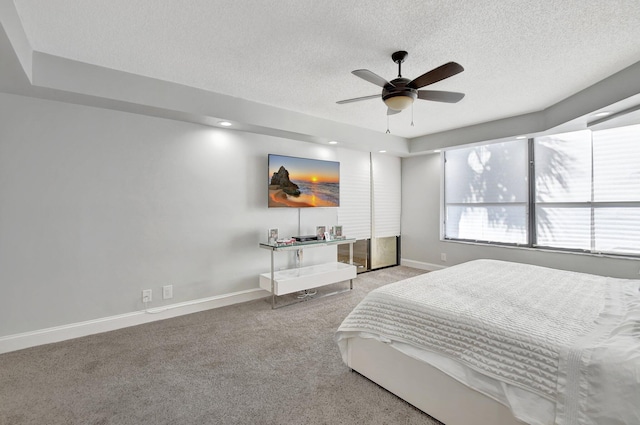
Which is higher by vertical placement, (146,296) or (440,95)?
(440,95)

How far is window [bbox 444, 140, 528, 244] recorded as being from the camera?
173 inches

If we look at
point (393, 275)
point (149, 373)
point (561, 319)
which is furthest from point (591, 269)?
point (149, 373)

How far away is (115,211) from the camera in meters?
2.94

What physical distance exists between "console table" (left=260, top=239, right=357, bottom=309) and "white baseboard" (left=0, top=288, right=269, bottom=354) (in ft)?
1.50

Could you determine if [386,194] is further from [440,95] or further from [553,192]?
[440,95]

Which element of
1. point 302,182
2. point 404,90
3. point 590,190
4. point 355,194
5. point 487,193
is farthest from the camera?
point 355,194

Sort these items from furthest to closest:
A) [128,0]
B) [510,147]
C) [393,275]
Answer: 1. [393,275]
2. [510,147]
3. [128,0]

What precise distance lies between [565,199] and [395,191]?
2.60m

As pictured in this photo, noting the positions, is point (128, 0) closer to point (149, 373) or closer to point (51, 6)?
point (51, 6)

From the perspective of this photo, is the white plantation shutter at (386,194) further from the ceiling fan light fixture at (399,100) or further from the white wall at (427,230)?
the ceiling fan light fixture at (399,100)

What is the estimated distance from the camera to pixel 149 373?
2.17m

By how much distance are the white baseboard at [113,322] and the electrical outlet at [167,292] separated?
11cm

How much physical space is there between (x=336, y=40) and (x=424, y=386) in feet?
8.04

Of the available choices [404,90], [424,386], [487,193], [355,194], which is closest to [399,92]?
[404,90]
